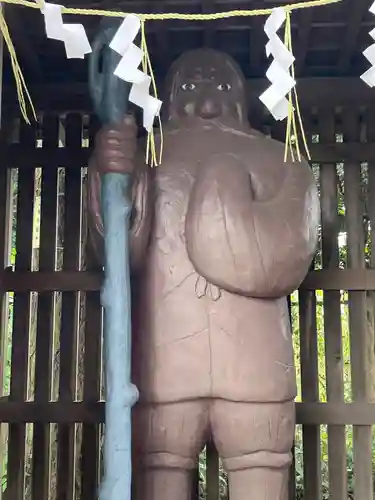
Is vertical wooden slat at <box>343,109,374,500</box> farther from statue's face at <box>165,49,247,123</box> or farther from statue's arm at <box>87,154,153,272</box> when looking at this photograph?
statue's arm at <box>87,154,153,272</box>

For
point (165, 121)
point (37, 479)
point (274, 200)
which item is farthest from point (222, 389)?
point (37, 479)

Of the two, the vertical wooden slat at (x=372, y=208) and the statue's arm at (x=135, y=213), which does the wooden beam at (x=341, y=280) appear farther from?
the statue's arm at (x=135, y=213)

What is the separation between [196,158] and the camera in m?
2.11

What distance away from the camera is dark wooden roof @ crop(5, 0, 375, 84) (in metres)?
2.21

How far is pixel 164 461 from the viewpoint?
193cm

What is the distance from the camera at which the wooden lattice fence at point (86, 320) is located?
2.60 m

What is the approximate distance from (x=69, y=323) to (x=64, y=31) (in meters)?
1.34

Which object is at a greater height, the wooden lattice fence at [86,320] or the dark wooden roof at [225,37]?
the dark wooden roof at [225,37]

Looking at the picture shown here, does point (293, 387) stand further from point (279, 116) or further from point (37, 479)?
point (37, 479)

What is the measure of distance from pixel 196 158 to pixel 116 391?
0.70m

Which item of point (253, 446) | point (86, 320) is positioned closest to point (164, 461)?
point (253, 446)

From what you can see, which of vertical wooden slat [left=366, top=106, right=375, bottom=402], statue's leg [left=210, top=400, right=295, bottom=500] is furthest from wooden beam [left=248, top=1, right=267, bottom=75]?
statue's leg [left=210, top=400, right=295, bottom=500]

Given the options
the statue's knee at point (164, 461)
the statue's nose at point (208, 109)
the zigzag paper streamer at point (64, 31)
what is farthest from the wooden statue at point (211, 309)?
the zigzag paper streamer at point (64, 31)

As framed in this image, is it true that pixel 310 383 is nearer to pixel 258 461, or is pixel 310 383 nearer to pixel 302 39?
pixel 258 461
